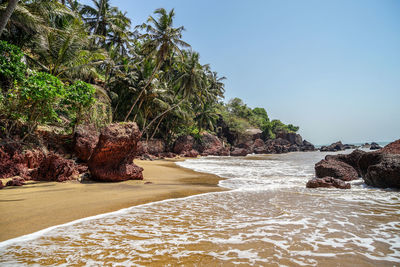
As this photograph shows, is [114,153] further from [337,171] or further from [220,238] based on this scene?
[337,171]

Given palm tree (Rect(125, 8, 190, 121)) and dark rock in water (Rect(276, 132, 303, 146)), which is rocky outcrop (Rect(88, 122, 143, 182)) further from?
dark rock in water (Rect(276, 132, 303, 146))

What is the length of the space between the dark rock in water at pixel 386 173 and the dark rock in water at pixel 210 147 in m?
24.8

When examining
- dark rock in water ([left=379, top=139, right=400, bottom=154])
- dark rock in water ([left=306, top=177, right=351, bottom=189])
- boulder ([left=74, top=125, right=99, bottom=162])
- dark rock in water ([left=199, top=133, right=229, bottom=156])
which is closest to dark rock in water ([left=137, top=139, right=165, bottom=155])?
dark rock in water ([left=199, top=133, right=229, bottom=156])

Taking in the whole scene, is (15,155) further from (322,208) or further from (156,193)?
(322,208)

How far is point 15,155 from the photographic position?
22.3 ft

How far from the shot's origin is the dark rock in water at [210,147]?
32875 millimetres

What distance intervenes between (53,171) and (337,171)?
11.0 m

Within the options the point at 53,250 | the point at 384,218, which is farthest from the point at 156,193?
the point at 384,218

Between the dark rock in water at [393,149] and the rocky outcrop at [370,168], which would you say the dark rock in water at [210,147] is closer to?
the rocky outcrop at [370,168]

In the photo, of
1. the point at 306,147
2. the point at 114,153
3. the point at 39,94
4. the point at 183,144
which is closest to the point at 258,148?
the point at 183,144

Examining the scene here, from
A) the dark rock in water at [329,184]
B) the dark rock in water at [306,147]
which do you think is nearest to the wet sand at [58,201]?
the dark rock in water at [329,184]

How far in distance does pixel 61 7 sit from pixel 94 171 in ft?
36.2

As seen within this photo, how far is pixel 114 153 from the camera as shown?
6988 mm

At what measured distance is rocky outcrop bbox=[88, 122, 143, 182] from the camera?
6.79 m
